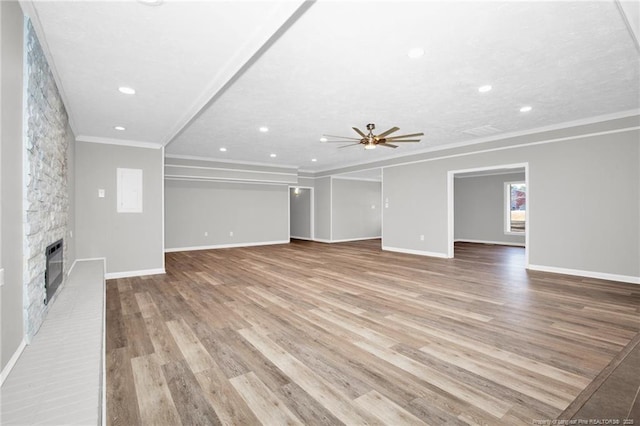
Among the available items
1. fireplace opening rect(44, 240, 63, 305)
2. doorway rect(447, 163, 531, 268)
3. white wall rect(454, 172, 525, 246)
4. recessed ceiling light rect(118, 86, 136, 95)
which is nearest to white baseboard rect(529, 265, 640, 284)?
doorway rect(447, 163, 531, 268)

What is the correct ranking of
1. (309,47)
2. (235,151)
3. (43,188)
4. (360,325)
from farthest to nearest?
(235,151), (360,325), (309,47), (43,188)

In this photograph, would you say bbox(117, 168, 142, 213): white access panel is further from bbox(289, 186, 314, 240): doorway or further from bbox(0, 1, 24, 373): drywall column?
bbox(289, 186, 314, 240): doorway

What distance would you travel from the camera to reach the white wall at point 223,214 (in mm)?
8539

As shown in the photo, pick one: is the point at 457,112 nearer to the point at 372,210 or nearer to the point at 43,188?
the point at 43,188

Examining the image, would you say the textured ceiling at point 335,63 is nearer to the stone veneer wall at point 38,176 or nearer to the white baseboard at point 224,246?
the stone veneer wall at point 38,176

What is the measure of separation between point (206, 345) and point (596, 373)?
298cm

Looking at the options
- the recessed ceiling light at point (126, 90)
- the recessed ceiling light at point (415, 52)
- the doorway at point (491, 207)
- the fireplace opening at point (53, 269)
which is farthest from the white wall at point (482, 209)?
the fireplace opening at point (53, 269)

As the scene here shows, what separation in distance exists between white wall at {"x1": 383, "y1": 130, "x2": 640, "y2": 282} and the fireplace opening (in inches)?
278

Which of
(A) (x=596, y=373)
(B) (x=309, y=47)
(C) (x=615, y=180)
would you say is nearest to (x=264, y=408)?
(A) (x=596, y=373)

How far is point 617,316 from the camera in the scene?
10.6ft

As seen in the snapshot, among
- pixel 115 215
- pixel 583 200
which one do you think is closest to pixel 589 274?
pixel 583 200

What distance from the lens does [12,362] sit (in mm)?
1644

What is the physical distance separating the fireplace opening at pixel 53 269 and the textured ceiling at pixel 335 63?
5.20 feet

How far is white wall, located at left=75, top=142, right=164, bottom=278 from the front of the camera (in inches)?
193
